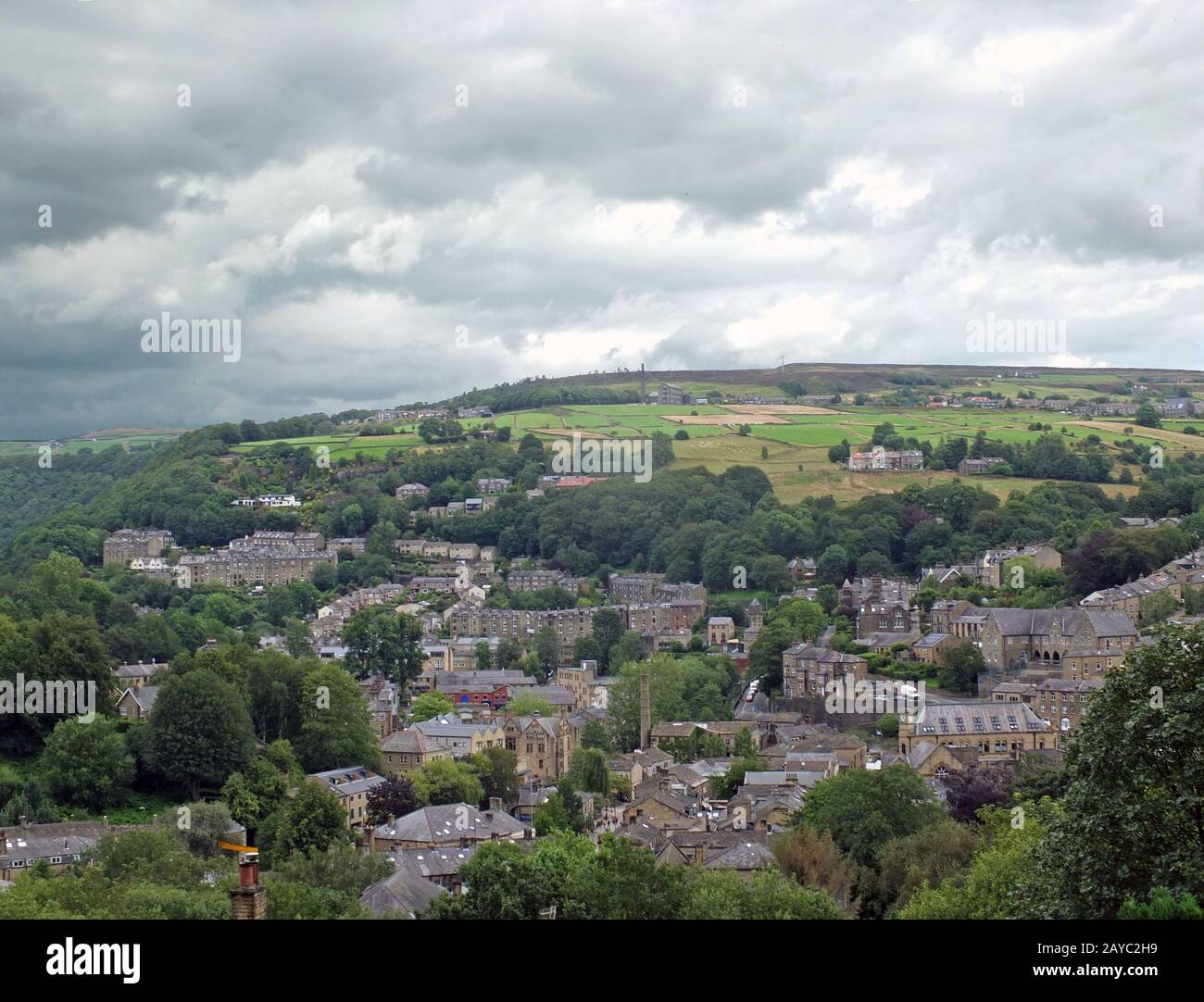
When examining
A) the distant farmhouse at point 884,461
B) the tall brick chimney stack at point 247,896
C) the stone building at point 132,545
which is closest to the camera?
the tall brick chimney stack at point 247,896

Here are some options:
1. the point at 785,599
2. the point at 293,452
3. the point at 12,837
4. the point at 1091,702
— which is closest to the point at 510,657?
the point at 785,599

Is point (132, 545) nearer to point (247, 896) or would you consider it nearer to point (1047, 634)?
point (1047, 634)

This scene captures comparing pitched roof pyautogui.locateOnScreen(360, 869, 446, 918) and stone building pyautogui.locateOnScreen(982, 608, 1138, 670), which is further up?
stone building pyautogui.locateOnScreen(982, 608, 1138, 670)

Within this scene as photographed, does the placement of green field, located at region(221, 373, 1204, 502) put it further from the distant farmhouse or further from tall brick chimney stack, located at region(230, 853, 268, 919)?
tall brick chimney stack, located at region(230, 853, 268, 919)

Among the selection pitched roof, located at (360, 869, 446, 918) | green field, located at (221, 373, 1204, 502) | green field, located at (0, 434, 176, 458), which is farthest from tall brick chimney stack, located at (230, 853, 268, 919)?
green field, located at (0, 434, 176, 458)

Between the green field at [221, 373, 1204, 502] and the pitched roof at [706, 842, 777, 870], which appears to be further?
the green field at [221, 373, 1204, 502]

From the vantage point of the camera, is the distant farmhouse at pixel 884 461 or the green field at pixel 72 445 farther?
the green field at pixel 72 445

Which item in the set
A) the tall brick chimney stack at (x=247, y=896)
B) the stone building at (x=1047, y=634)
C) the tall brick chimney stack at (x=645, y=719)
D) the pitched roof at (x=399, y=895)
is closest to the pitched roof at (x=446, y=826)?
the pitched roof at (x=399, y=895)

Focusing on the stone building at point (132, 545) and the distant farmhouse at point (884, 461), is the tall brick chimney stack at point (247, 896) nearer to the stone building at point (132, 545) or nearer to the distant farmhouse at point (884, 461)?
the stone building at point (132, 545)

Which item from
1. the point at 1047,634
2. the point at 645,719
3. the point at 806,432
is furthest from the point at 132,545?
the point at 1047,634
